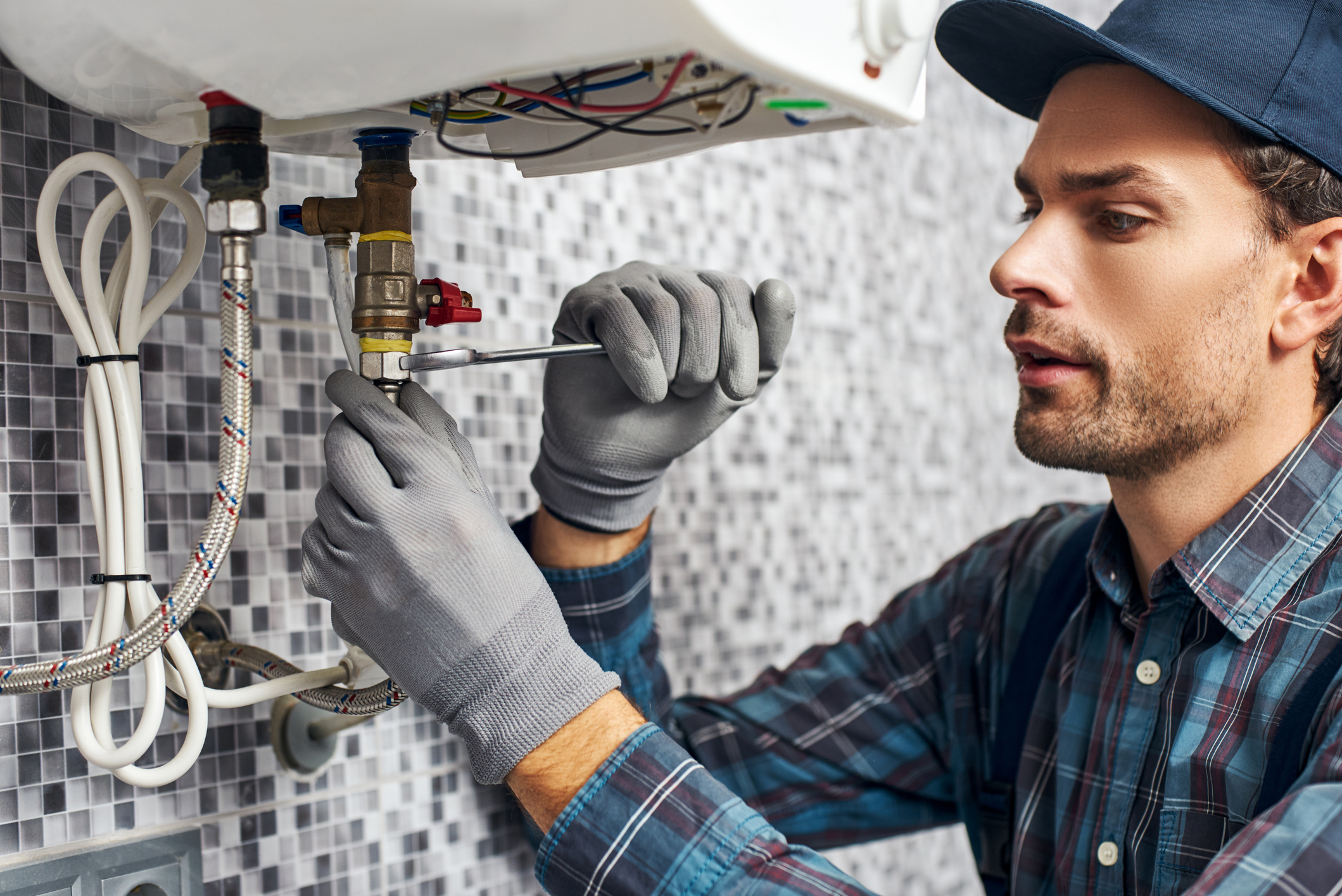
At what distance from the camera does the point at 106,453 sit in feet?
2.10

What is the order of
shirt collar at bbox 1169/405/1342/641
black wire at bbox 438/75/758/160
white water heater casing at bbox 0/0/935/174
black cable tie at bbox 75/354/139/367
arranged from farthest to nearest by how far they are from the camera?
shirt collar at bbox 1169/405/1342/641, black cable tie at bbox 75/354/139/367, black wire at bbox 438/75/758/160, white water heater casing at bbox 0/0/935/174

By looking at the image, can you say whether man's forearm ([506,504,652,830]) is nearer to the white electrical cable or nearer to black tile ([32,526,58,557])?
the white electrical cable

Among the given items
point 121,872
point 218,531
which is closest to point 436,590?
point 218,531

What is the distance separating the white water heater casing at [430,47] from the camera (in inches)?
17.4

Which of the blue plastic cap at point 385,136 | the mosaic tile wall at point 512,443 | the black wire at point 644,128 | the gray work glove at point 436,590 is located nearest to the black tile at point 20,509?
the mosaic tile wall at point 512,443

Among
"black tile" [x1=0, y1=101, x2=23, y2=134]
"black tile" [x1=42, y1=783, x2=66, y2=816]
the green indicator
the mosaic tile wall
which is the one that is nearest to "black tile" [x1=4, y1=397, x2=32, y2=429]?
the mosaic tile wall

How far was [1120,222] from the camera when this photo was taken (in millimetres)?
854

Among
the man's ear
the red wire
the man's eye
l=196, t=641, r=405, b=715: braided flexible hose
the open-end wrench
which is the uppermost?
the red wire

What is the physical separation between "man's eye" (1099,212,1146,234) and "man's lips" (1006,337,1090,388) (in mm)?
110

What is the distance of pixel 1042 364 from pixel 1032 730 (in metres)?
0.34

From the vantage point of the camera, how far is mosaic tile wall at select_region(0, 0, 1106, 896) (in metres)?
0.70

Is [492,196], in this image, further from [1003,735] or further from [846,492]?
[1003,735]

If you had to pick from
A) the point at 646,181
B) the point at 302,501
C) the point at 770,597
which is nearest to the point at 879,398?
the point at 770,597

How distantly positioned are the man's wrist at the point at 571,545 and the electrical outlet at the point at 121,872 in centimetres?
33
